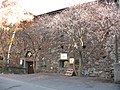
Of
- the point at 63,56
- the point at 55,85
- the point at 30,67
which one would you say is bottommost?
the point at 55,85

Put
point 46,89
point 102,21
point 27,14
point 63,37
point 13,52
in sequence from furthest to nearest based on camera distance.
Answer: point 13,52 < point 27,14 < point 63,37 < point 102,21 < point 46,89

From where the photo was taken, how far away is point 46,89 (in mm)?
15711

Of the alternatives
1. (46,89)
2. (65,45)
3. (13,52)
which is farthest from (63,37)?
(46,89)

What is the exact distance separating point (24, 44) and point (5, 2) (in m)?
5.49

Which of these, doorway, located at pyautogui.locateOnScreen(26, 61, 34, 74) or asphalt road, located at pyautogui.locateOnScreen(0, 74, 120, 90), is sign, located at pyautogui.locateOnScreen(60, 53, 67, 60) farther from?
asphalt road, located at pyautogui.locateOnScreen(0, 74, 120, 90)

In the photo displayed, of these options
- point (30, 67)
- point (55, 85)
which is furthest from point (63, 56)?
point (55, 85)

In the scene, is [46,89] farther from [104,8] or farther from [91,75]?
[91,75]

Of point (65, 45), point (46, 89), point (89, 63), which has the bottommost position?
point (46, 89)

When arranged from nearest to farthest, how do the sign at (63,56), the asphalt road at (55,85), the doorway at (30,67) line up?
the asphalt road at (55,85) → the sign at (63,56) → the doorway at (30,67)

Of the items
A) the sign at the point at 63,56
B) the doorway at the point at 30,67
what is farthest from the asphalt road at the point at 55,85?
the doorway at the point at 30,67

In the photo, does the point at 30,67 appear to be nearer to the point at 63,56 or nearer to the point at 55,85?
the point at 63,56

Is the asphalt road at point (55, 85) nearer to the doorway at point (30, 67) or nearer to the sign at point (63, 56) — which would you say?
the sign at point (63, 56)

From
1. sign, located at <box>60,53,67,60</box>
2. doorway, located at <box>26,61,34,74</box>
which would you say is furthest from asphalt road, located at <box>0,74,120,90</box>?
doorway, located at <box>26,61,34,74</box>

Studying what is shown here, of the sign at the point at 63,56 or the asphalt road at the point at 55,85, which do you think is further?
the sign at the point at 63,56
